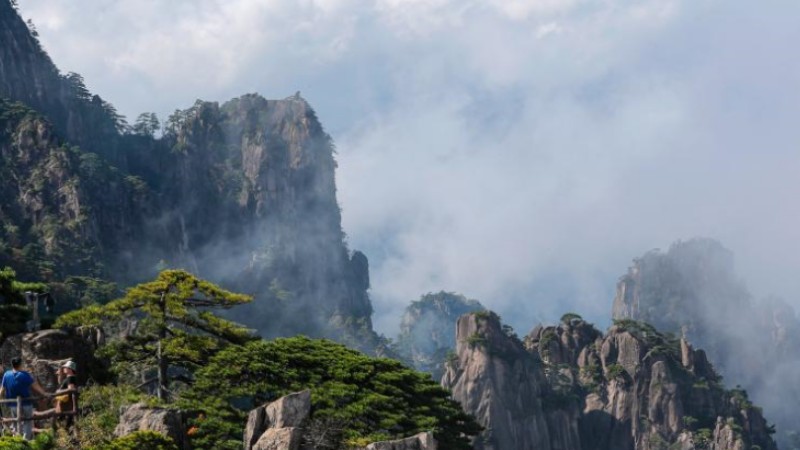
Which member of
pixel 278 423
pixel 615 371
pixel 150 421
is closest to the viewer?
pixel 150 421

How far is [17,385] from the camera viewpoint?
121 feet

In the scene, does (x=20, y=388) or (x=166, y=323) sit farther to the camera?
(x=166, y=323)

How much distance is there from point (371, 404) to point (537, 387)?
103 meters

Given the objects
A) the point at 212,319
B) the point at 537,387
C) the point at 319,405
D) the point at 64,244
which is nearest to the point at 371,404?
the point at 319,405

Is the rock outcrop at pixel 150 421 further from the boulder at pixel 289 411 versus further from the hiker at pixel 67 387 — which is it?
the boulder at pixel 289 411

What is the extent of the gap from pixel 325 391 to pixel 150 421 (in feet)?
52.6

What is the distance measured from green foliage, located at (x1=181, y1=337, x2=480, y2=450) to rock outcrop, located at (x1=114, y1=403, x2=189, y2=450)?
18.2 feet

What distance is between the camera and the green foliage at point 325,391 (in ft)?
185

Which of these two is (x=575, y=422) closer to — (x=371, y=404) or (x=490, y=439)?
(x=490, y=439)

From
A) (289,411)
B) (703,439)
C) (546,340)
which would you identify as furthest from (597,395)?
(289,411)

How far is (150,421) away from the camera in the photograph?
147 feet

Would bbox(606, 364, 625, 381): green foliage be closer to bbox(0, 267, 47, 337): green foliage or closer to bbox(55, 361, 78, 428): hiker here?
bbox(0, 267, 47, 337): green foliage

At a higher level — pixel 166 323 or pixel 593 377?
pixel 593 377

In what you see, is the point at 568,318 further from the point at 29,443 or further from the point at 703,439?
the point at 29,443
